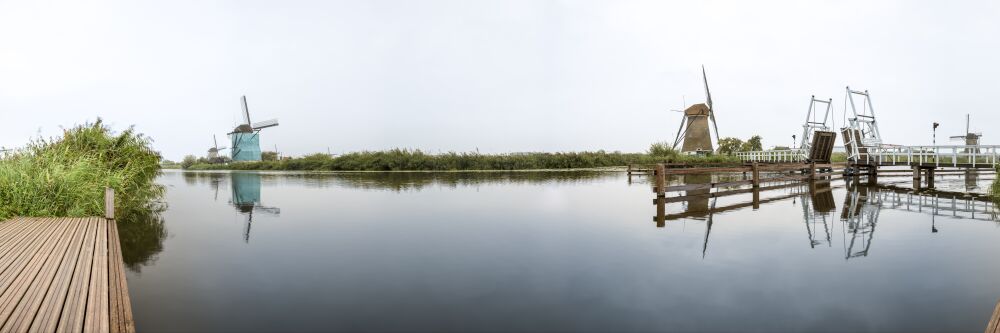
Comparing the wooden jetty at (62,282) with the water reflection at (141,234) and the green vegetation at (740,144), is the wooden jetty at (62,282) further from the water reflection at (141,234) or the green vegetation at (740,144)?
the green vegetation at (740,144)

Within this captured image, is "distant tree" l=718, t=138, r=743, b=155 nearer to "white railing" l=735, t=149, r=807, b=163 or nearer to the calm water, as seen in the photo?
"white railing" l=735, t=149, r=807, b=163

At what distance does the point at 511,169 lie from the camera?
121ft

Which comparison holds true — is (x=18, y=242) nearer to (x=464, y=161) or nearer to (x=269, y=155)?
(x=464, y=161)

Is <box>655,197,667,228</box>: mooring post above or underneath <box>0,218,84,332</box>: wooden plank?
underneath

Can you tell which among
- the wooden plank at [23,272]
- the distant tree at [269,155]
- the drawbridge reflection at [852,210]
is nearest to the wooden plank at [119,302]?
the wooden plank at [23,272]

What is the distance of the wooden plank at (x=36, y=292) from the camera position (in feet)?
10.7

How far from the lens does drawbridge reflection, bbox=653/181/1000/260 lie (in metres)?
7.48

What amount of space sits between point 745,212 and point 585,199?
425 centimetres

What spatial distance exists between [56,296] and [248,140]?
58712mm

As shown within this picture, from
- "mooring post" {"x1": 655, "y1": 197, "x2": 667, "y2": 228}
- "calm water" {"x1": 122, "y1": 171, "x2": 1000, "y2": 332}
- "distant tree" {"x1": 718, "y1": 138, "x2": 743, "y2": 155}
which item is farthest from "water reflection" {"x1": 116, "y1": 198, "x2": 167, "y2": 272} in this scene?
"distant tree" {"x1": 718, "y1": 138, "x2": 743, "y2": 155}

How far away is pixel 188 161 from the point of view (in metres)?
61.7

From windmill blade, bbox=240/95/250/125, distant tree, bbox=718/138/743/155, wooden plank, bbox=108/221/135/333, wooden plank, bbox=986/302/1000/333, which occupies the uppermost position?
windmill blade, bbox=240/95/250/125

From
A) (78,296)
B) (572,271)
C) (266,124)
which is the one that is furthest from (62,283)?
(266,124)

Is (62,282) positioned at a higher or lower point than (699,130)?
lower
